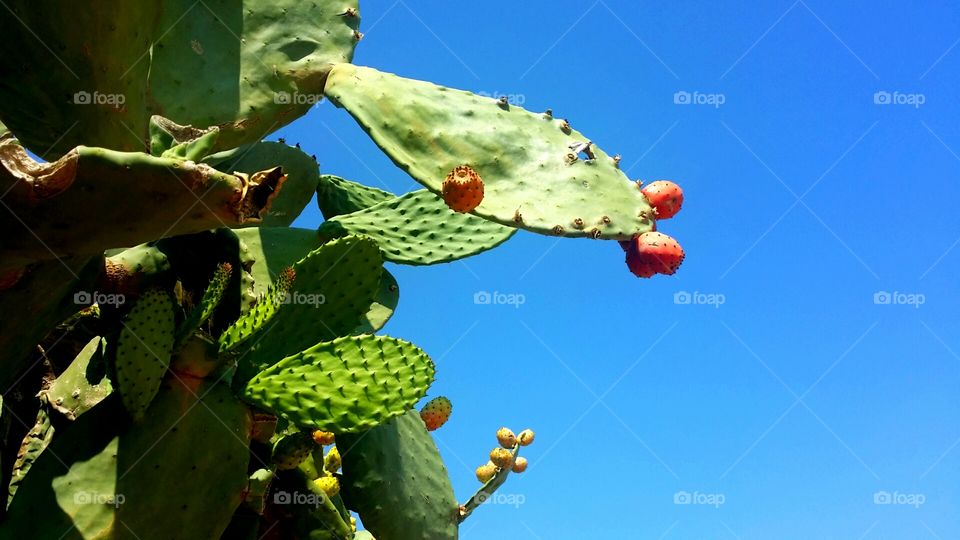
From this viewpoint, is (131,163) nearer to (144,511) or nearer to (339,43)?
Result: (144,511)

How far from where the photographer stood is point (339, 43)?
7.73 feet

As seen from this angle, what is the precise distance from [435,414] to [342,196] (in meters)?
0.80

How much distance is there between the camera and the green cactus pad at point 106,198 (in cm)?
134

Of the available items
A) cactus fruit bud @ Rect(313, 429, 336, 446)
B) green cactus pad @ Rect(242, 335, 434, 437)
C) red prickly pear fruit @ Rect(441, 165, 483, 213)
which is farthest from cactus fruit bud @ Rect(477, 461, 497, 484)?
red prickly pear fruit @ Rect(441, 165, 483, 213)

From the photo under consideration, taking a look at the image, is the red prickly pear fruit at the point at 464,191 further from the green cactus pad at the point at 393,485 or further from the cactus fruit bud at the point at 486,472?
the cactus fruit bud at the point at 486,472

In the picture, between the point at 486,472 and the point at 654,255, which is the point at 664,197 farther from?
the point at 486,472

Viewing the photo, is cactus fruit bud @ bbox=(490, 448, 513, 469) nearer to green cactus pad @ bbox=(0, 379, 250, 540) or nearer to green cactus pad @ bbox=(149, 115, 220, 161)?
green cactus pad @ bbox=(0, 379, 250, 540)

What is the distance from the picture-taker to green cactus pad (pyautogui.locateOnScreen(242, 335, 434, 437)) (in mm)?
1840

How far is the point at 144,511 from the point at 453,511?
1072mm

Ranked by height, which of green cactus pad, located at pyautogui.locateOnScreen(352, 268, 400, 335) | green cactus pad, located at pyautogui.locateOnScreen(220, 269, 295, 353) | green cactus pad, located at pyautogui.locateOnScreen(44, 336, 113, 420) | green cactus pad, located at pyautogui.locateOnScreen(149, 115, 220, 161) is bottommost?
green cactus pad, located at pyautogui.locateOnScreen(44, 336, 113, 420)

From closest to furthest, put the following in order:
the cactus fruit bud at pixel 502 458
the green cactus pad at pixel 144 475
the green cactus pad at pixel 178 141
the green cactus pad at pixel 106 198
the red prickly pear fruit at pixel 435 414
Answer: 1. the green cactus pad at pixel 106 198
2. the green cactus pad at pixel 178 141
3. the green cactus pad at pixel 144 475
4. the red prickly pear fruit at pixel 435 414
5. the cactus fruit bud at pixel 502 458

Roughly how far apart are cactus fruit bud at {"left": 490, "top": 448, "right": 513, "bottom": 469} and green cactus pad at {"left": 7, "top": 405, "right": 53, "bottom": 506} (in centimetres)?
136

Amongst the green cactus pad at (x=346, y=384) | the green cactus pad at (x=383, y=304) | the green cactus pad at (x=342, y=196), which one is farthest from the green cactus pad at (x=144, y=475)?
the green cactus pad at (x=342, y=196)

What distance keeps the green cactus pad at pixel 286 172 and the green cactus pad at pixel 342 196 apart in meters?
0.11
